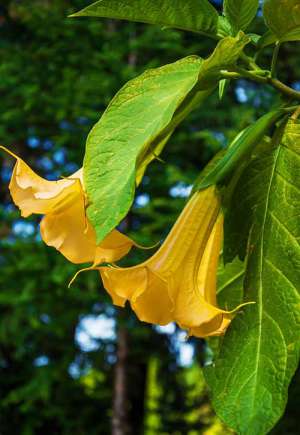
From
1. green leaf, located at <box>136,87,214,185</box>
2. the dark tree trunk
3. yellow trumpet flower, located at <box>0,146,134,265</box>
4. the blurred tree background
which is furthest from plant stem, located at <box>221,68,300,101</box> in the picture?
the dark tree trunk

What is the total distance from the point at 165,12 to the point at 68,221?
0.20 meters

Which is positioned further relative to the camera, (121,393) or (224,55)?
(121,393)

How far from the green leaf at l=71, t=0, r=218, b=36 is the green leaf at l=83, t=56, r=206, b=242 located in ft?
0.17

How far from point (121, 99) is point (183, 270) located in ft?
0.49

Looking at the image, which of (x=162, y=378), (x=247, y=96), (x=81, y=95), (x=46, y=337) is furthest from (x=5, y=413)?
(x=247, y=96)

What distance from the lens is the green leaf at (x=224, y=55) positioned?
56 centimetres

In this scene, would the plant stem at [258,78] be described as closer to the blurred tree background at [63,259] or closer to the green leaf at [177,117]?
the green leaf at [177,117]

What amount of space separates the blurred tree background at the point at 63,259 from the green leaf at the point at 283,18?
1995mm

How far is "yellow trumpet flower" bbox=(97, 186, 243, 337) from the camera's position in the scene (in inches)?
21.4

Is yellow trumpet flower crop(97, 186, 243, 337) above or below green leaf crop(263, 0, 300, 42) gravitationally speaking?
below

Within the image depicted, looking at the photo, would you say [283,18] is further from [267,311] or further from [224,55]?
[267,311]

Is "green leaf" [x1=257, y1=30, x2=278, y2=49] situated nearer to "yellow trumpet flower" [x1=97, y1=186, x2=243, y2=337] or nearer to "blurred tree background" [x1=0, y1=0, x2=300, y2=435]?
"yellow trumpet flower" [x1=97, y1=186, x2=243, y2=337]

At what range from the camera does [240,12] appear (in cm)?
65

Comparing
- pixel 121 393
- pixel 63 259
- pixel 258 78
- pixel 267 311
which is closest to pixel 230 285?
pixel 267 311
